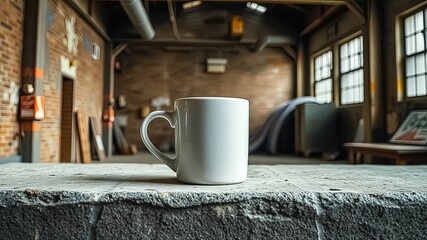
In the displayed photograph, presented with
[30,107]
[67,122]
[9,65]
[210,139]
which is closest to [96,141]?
[67,122]

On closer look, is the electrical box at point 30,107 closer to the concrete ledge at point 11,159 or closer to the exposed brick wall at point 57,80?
the concrete ledge at point 11,159

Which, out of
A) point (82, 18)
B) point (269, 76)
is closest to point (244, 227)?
point (82, 18)

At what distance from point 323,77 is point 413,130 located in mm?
3281

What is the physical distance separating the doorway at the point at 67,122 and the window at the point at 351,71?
519 centimetres

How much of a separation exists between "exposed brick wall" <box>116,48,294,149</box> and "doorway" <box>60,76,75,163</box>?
2.86m

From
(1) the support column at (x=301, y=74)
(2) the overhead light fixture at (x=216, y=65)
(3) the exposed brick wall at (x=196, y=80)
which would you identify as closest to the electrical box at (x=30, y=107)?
(3) the exposed brick wall at (x=196, y=80)

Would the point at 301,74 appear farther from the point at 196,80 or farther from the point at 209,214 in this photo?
the point at 209,214

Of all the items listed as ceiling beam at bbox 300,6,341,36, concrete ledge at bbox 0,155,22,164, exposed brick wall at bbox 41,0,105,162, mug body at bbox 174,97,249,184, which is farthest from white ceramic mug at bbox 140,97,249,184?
ceiling beam at bbox 300,6,341,36

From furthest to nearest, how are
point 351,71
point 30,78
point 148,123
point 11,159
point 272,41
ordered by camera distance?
point 272,41 < point 351,71 < point 30,78 < point 11,159 < point 148,123

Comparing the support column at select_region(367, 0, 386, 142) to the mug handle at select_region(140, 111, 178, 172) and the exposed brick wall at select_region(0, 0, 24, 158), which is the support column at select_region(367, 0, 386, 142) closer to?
the exposed brick wall at select_region(0, 0, 24, 158)

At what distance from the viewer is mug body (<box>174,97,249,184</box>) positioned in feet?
2.09

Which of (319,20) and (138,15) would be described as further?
(319,20)

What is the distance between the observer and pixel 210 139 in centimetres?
63

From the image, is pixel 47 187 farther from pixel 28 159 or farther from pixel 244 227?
pixel 28 159
